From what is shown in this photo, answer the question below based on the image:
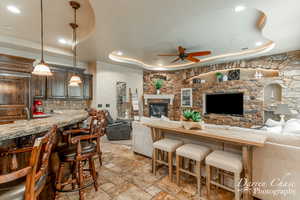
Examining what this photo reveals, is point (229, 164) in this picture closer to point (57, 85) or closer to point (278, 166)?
point (278, 166)

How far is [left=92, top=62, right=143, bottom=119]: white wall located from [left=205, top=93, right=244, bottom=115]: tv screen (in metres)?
3.61

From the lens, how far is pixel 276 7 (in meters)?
2.04

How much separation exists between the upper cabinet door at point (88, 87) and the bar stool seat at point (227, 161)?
4.61 m

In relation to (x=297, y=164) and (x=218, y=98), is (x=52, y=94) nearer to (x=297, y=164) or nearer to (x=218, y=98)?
(x=297, y=164)

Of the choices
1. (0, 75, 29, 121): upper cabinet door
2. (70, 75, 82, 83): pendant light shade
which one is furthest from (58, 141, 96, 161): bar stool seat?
(0, 75, 29, 121): upper cabinet door

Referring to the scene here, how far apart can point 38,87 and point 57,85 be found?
0.48 meters

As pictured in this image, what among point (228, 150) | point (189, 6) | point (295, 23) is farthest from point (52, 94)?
point (295, 23)

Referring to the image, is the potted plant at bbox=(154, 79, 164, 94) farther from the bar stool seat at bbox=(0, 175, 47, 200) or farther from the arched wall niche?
the bar stool seat at bbox=(0, 175, 47, 200)

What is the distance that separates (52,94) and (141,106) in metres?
3.85

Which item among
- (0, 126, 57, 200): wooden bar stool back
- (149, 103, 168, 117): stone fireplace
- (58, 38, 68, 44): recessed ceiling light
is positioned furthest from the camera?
(149, 103, 168, 117): stone fireplace

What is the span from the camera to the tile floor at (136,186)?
73.1 inches

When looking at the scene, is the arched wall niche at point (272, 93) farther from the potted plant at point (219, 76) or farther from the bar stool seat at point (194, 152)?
the bar stool seat at point (194, 152)

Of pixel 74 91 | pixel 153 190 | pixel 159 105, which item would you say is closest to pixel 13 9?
pixel 74 91

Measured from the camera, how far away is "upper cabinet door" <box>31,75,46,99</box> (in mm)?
3884
